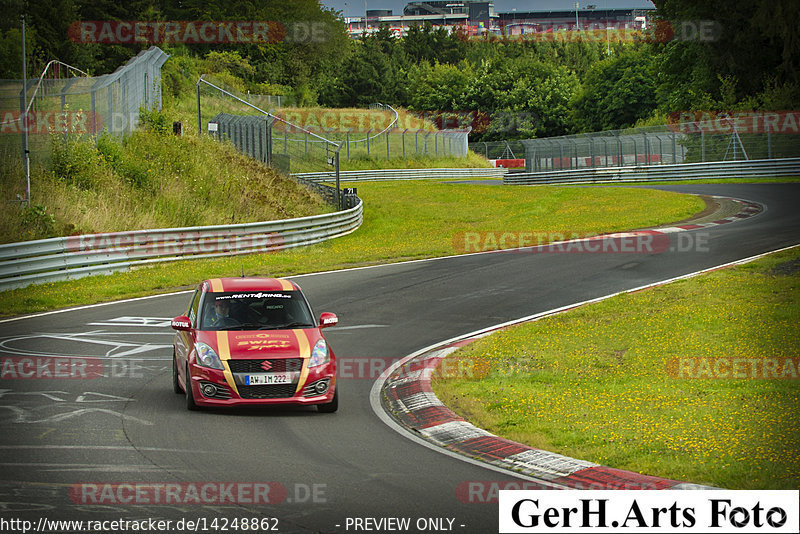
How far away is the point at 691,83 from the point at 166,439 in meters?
61.7

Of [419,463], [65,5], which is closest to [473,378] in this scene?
[419,463]

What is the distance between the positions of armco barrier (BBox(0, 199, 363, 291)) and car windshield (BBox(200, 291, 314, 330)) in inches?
400

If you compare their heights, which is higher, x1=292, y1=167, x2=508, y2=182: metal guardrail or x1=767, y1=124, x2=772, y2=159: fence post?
x1=767, y1=124, x2=772, y2=159: fence post

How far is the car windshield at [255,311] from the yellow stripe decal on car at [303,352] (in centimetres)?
30

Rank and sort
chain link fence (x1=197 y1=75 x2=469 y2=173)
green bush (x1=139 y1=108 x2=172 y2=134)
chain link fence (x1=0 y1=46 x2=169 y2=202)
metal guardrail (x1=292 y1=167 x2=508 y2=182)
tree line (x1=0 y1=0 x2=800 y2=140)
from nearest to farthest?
chain link fence (x1=0 y1=46 x2=169 y2=202) < green bush (x1=139 y1=108 x2=172 y2=134) < chain link fence (x1=197 y1=75 x2=469 y2=173) < tree line (x1=0 y1=0 x2=800 y2=140) < metal guardrail (x1=292 y1=167 x2=508 y2=182)

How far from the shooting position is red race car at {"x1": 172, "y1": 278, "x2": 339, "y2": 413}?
10102 mm

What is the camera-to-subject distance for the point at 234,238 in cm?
2545

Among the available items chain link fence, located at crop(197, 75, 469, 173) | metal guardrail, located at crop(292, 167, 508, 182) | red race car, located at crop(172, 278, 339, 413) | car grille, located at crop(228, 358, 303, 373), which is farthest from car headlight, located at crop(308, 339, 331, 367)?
metal guardrail, located at crop(292, 167, 508, 182)

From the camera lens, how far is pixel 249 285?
11555 millimetres

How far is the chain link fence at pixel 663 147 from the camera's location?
48844 millimetres

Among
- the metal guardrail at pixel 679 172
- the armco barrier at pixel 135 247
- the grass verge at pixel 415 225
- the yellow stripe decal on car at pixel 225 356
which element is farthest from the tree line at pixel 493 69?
the yellow stripe decal on car at pixel 225 356

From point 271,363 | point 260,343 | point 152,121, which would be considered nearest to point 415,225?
point 152,121

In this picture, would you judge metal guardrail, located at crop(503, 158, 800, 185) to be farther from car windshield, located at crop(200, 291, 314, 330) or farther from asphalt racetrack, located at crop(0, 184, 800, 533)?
car windshield, located at crop(200, 291, 314, 330)

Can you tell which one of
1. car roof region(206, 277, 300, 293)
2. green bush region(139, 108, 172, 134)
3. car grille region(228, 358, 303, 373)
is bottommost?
car grille region(228, 358, 303, 373)
